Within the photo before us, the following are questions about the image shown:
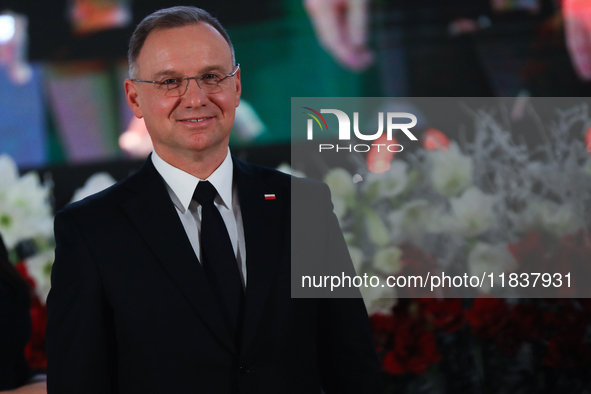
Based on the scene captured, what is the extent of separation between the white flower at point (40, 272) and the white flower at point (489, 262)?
139 cm

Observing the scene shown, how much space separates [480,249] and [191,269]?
102 centimetres

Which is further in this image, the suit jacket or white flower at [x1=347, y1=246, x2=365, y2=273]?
white flower at [x1=347, y1=246, x2=365, y2=273]

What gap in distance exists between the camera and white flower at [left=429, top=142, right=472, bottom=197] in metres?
1.75

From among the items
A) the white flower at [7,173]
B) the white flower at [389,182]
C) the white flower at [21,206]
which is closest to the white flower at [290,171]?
the white flower at [389,182]

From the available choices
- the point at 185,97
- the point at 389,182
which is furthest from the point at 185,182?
the point at 389,182

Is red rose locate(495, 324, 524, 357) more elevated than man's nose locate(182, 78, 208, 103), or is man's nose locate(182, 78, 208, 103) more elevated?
man's nose locate(182, 78, 208, 103)

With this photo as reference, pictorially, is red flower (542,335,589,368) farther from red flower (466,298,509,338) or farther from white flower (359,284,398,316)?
white flower (359,284,398,316)

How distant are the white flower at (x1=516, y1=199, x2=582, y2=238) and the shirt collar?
1.02m

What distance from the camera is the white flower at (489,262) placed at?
173 centimetres

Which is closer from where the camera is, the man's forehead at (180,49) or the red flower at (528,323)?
the man's forehead at (180,49)

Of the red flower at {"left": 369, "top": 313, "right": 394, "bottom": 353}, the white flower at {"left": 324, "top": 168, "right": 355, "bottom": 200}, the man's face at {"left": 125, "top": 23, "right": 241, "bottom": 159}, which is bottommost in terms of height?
the red flower at {"left": 369, "top": 313, "right": 394, "bottom": 353}

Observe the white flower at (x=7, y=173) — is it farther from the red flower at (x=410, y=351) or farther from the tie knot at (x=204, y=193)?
the red flower at (x=410, y=351)

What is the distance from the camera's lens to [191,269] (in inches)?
42.1

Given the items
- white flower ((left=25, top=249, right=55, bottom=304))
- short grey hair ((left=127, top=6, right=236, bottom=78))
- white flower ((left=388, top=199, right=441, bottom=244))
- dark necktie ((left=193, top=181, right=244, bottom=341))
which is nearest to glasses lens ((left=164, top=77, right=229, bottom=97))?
short grey hair ((left=127, top=6, right=236, bottom=78))
